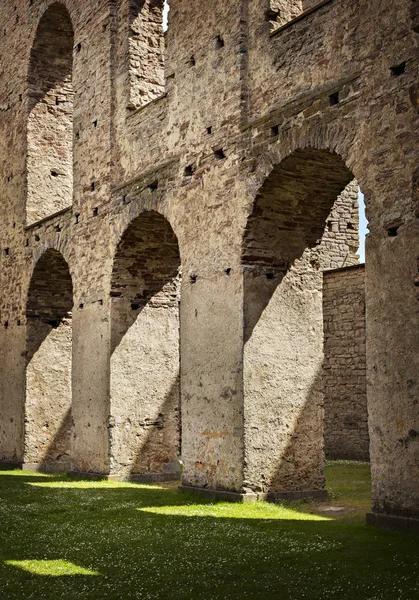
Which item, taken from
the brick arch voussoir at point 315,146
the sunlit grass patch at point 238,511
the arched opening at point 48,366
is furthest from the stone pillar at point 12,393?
the brick arch voussoir at point 315,146

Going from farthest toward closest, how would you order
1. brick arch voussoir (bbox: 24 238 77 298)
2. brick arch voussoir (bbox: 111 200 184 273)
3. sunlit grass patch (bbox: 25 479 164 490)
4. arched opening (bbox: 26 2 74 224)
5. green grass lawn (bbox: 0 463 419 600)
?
1. arched opening (bbox: 26 2 74 224)
2. brick arch voussoir (bbox: 24 238 77 298)
3. sunlit grass patch (bbox: 25 479 164 490)
4. brick arch voussoir (bbox: 111 200 184 273)
5. green grass lawn (bbox: 0 463 419 600)

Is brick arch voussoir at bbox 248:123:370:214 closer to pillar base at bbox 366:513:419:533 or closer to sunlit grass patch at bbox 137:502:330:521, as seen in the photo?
pillar base at bbox 366:513:419:533

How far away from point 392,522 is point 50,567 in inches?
110

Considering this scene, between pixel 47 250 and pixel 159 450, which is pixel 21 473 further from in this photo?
pixel 47 250

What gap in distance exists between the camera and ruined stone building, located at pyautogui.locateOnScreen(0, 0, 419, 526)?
7.48 m

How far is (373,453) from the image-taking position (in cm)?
740

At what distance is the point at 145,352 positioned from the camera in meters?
12.1

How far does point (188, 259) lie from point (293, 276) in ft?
4.55

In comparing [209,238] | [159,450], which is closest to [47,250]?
[159,450]

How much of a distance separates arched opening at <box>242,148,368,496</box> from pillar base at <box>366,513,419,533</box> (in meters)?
1.88

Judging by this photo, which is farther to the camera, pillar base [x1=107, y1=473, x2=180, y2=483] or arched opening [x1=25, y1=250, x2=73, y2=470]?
arched opening [x1=25, y1=250, x2=73, y2=470]

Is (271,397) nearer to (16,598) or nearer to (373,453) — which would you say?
(373,453)

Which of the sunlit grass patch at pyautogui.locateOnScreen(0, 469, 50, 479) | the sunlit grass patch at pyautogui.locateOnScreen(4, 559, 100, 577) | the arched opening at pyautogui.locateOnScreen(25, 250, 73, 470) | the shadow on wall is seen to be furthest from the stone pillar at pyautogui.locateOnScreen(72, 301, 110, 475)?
the sunlit grass patch at pyautogui.locateOnScreen(4, 559, 100, 577)

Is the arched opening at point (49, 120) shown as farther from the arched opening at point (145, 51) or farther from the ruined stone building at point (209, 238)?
the arched opening at point (145, 51)
